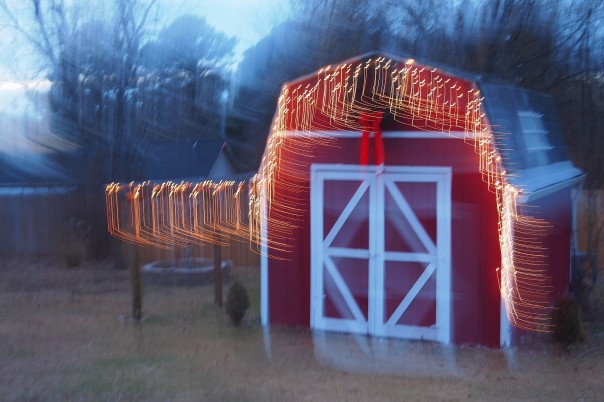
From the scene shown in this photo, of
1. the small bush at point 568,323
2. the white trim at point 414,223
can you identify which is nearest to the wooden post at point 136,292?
the white trim at point 414,223

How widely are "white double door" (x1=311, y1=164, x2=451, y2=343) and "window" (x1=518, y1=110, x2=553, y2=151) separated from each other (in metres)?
2.30

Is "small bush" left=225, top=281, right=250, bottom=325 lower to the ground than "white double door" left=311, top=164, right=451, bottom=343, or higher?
lower

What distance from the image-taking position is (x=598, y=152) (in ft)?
50.6

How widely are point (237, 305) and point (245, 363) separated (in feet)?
6.74

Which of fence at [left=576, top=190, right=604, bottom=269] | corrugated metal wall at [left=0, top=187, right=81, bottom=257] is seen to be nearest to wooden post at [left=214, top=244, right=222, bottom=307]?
fence at [left=576, top=190, right=604, bottom=269]

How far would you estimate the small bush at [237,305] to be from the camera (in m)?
11.2

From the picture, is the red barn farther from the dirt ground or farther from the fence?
the fence

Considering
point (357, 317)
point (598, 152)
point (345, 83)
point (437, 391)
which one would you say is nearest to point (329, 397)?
point (437, 391)

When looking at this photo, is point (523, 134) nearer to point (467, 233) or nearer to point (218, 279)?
point (467, 233)

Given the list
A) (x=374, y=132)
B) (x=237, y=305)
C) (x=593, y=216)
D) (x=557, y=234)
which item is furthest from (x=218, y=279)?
(x=593, y=216)

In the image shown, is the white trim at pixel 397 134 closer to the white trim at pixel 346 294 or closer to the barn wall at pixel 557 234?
the barn wall at pixel 557 234

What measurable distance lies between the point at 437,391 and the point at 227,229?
10007 mm

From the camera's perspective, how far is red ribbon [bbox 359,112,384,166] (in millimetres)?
10266

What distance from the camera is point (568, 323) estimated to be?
10062 mm
